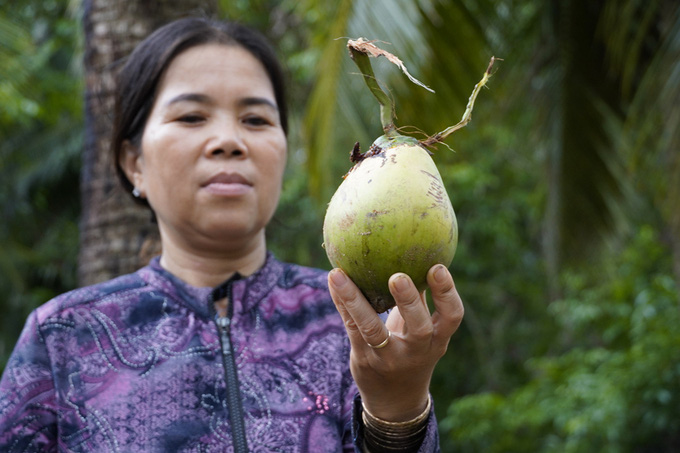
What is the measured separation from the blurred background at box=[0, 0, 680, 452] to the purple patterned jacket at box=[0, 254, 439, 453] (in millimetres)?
767

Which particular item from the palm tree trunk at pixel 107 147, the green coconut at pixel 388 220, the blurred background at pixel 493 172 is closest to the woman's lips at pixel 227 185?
the green coconut at pixel 388 220

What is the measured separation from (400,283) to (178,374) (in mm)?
627

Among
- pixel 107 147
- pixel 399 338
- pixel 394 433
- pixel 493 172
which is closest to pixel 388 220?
pixel 399 338

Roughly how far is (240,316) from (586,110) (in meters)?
4.86

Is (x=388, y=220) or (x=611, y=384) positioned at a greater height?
(x=388, y=220)

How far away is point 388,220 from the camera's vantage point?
1.36m

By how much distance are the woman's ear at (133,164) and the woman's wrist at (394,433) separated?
2.89ft

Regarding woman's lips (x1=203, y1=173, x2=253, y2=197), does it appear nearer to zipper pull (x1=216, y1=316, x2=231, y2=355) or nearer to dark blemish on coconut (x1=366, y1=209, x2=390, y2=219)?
zipper pull (x1=216, y1=316, x2=231, y2=355)

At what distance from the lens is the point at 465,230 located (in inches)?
385

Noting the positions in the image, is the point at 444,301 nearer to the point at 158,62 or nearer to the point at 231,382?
the point at 231,382

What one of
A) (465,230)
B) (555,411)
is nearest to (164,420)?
(555,411)

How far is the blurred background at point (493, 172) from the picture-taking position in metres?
4.11

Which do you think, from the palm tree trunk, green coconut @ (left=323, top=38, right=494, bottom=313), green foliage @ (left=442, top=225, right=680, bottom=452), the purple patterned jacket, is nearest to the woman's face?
the purple patterned jacket

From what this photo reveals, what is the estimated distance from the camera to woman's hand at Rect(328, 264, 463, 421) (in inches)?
54.1
